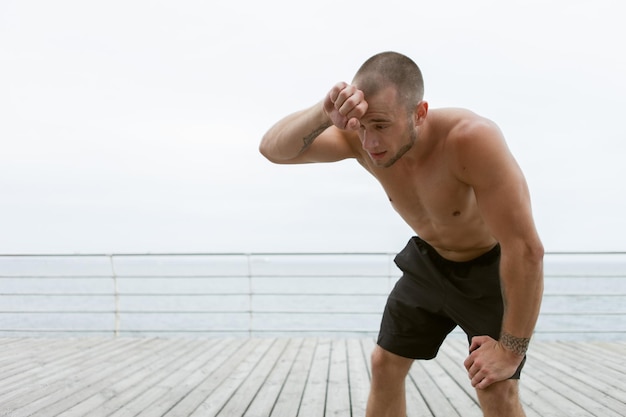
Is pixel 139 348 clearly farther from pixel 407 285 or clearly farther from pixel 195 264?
pixel 195 264

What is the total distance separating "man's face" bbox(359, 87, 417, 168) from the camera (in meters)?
1.22

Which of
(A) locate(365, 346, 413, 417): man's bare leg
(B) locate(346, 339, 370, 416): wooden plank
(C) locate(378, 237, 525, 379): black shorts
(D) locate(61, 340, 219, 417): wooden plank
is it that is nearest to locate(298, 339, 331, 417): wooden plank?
(B) locate(346, 339, 370, 416): wooden plank

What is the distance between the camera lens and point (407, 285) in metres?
1.75

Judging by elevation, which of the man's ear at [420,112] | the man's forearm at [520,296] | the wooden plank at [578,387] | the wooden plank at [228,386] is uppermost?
the man's ear at [420,112]

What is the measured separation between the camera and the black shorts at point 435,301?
1.52 metres

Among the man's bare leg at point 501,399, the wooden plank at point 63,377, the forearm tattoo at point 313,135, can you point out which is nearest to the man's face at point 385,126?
the forearm tattoo at point 313,135

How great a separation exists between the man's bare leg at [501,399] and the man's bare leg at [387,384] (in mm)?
356

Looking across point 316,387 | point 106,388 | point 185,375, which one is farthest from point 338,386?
point 106,388

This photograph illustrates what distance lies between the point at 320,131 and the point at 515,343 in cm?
67

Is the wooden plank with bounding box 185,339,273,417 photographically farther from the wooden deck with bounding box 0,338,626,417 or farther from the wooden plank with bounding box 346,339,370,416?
the wooden plank with bounding box 346,339,370,416

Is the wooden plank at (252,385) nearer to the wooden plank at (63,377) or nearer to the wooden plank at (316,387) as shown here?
the wooden plank at (316,387)

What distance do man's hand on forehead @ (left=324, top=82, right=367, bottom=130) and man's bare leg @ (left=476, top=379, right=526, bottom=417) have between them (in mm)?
727

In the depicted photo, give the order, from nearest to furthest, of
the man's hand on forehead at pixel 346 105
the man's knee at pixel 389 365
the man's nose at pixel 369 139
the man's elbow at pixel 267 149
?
1. the man's hand on forehead at pixel 346 105
2. the man's nose at pixel 369 139
3. the man's elbow at pixel 267 149
4. the man's knee at pixel 389 365

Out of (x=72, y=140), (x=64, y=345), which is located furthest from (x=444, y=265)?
(x=72, y=140)
